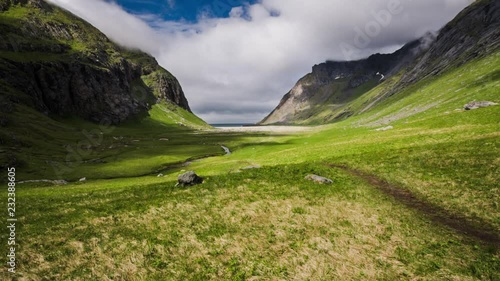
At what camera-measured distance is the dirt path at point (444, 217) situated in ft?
70.2

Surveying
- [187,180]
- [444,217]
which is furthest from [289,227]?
[187,180]

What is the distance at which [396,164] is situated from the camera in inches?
1583

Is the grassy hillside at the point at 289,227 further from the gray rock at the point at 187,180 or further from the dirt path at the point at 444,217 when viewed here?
the gray rock at the point at 187,180

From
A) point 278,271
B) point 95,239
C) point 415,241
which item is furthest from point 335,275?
point 95,239

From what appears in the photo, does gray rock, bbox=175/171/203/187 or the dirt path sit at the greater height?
gray rock, bbox=175/171/203/187

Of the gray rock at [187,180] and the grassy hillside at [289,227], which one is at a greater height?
the gray rock at [187,180]

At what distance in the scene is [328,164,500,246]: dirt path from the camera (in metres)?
21.4

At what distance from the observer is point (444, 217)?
25.0 m

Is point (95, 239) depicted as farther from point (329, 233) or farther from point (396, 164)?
point (396, 164)

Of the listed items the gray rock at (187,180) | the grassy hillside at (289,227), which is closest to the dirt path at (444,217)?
the grassy hillside at (289,227)

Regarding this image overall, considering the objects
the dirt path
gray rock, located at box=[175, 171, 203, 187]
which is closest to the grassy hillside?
the dirt path

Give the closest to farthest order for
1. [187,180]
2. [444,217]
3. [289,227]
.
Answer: [289,227] < [444,217] < [187,180]

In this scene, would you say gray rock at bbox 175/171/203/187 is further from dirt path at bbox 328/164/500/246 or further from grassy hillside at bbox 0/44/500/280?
dirt path at bbox 328/164/500/246

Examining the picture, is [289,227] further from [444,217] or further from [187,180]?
[187,180]
